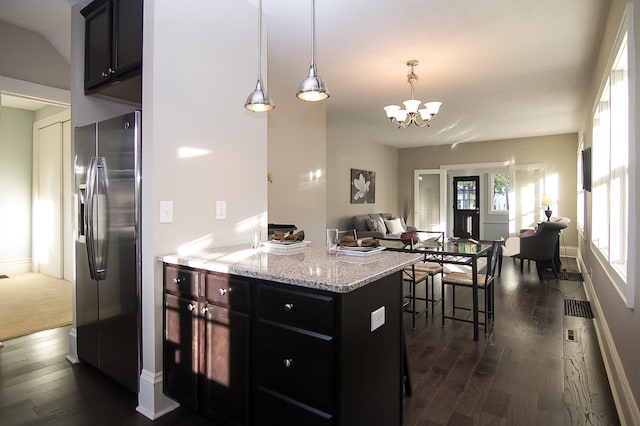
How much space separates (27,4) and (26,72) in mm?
737

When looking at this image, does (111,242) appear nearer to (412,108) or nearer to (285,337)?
(285,337)

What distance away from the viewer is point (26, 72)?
3.64 meters

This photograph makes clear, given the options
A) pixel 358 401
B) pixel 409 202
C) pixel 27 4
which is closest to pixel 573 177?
pixel 409 202

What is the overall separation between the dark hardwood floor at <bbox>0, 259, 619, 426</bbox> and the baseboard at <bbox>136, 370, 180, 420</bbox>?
4cm

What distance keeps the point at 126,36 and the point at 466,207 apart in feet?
30.1

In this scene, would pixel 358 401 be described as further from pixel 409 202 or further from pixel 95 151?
pixel 409 202

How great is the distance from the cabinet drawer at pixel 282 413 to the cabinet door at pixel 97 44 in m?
2.34

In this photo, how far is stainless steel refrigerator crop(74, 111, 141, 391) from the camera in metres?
2.21

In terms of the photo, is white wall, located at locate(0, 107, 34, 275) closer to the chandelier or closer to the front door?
the chandelier

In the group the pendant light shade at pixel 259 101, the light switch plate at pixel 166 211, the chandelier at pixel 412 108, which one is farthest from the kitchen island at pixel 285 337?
the chandelier at pixel 412 108

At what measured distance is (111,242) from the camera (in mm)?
2355

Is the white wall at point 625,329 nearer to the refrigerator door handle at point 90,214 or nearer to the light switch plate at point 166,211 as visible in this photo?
the light switch plate at point 166,211

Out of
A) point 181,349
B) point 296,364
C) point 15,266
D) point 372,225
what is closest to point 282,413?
point 296,364

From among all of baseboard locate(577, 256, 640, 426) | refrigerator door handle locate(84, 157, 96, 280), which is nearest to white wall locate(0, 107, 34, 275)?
refrigerator door handle locate(84, 157, 96, 280)
